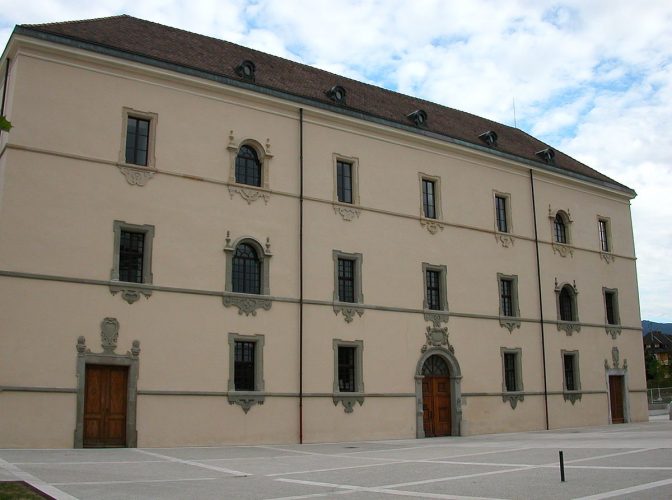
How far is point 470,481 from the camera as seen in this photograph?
45.1 feet

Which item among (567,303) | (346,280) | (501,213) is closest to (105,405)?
(346,280)

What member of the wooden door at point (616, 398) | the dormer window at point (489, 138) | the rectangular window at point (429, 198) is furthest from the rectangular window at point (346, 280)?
the wooden door at point (616, 398)

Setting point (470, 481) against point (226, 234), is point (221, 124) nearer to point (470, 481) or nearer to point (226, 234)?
point (226, 234)

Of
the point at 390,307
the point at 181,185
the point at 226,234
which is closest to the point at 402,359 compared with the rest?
the point at 390,307

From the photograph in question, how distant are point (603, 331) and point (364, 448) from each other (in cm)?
1829

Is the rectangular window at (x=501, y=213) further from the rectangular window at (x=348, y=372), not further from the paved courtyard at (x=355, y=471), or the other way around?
the paved courtyard at (x=355, y=471)

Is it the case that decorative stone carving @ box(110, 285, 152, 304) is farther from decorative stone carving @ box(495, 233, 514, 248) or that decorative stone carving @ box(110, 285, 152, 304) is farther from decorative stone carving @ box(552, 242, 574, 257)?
decorative stone carving @ box(552, 242, 574, 257)

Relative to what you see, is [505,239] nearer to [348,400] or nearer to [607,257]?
[607,257]

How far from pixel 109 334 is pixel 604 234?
87.8 ft

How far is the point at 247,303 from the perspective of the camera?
24.8 m

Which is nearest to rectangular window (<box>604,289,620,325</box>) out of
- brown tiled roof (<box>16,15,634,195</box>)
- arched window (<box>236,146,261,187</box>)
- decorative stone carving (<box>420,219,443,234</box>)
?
brown tiled roof (<box>16,15,634,195</box>)

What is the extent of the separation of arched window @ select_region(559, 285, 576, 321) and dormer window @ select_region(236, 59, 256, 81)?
60.2ft

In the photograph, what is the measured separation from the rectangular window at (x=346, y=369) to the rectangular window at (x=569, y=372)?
12.3 m

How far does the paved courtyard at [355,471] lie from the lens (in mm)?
12266
